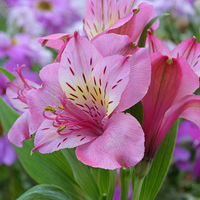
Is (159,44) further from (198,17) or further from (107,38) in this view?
(198,17)

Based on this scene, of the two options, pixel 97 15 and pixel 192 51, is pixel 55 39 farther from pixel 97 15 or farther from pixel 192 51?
pixel 192 51

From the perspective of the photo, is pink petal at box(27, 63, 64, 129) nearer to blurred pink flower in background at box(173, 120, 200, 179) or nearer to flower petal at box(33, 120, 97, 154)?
flower petal at box(33, 120, 97, 154)

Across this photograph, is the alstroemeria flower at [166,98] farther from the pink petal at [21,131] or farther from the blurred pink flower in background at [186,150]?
the blurred pink flower in background at [186,150]

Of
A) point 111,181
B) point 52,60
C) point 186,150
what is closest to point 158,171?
point 111,181

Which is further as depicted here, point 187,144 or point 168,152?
point 187,144

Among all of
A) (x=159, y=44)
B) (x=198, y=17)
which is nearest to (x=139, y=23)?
(x=159, y=44)

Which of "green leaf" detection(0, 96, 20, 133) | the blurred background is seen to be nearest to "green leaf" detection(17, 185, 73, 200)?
"green leaf" detection(0, 96, 20, 133)
